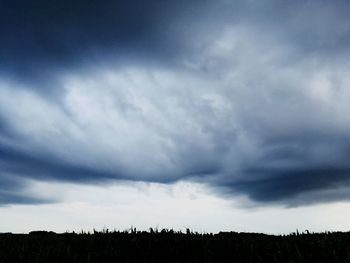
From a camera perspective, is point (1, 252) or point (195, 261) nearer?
point (195, 261)

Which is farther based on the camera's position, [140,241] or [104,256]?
[140,241]

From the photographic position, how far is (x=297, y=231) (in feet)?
40.9

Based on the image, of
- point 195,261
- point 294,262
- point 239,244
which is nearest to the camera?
point 294,262

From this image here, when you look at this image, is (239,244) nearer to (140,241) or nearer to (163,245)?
(163,245)

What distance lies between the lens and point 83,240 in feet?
31.9

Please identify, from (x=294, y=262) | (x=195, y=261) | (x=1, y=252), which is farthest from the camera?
(x=1, y=252)

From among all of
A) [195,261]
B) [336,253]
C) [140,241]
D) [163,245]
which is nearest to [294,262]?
[336,253]

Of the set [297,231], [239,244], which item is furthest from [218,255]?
[297,231]

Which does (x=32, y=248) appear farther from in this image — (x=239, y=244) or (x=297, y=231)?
(x=297, y=231)

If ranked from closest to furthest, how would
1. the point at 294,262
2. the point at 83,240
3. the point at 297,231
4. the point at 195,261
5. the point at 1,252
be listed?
the point at 294,262, the point at 195,261, the point at 1,252, the point at 83,240, the point at 297,231

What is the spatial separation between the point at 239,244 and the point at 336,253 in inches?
81.4

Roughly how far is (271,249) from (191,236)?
2.19 m

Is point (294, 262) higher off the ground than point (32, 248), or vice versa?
point (32, 248)

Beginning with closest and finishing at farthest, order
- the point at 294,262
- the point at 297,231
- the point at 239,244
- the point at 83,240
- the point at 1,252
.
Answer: the point at 294,262
the point at 1,252
the point at 239,244
the point at 83,240
the point at 297,231
